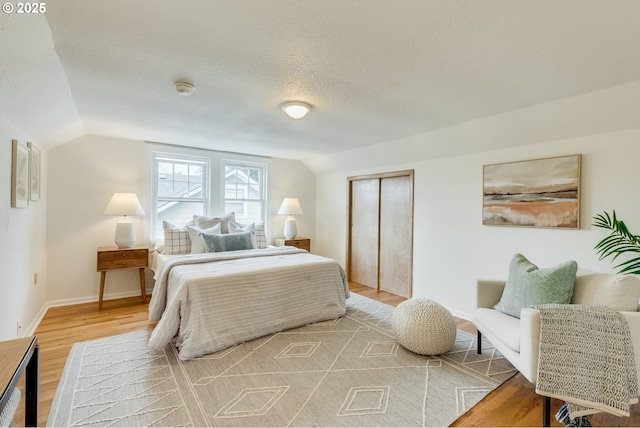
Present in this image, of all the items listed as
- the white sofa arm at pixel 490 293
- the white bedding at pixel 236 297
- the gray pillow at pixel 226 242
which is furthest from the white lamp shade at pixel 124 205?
the white sofa arm at pixel 490 293

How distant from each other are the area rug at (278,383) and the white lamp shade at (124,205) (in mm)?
1600

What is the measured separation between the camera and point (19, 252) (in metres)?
2.48

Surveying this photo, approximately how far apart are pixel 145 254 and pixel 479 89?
4004mm

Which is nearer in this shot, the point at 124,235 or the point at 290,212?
the point at 124,235

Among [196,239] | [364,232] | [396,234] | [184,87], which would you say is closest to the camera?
[184,87]

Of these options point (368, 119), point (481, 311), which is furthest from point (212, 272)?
point (481, 311)

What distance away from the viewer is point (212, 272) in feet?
8.83

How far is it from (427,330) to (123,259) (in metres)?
3.51

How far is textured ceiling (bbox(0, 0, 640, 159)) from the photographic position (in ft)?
4.51

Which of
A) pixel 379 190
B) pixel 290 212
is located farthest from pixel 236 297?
pixel 379 190

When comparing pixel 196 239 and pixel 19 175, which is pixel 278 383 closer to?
pixel 196 239

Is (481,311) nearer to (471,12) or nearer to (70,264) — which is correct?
(471,12)

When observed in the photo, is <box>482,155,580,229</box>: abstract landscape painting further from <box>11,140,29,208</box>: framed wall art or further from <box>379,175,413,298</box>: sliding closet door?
<box>11,140,29,208</box>: framed wall art

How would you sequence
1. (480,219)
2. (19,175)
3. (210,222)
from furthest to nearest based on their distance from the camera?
(210,222), (480,219), (19,175)
